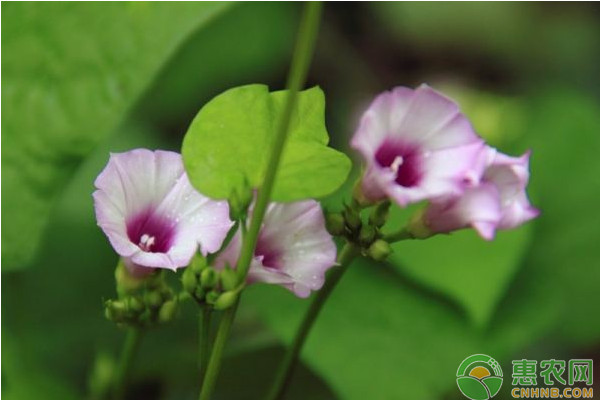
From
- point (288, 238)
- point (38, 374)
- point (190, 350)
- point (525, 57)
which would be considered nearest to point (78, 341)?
point (190, 350)

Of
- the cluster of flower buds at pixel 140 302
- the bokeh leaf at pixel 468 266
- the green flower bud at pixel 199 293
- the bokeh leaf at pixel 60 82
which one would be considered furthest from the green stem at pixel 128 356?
the bokeh leaf at pixel 468 266

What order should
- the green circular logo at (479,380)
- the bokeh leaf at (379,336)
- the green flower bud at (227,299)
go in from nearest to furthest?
the green flower bud at (227,299), the green circular logo at (479,380), the bokeh leaf at (379,336)

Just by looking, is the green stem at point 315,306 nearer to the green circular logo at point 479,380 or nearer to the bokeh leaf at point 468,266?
the green circular logo at point 479,380

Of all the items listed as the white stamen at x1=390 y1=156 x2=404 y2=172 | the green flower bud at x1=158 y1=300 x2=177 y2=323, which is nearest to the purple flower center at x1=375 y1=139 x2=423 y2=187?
the white stamen at x1=390 y1=156 x2=404 y2=172

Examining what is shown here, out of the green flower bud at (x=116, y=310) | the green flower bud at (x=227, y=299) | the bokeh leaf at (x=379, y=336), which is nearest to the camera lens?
the green flower bud at (x=227, y=299)

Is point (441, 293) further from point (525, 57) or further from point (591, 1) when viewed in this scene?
point (591, 1)

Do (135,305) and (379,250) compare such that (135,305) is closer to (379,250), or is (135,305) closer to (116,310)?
(116,310)
